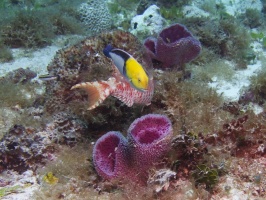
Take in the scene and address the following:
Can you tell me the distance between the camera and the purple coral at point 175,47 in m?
5.08

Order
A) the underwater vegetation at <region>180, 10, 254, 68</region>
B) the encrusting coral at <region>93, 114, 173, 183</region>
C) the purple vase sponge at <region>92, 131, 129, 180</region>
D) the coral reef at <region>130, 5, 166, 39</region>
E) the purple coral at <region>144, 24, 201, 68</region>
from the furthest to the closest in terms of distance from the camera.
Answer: the coral reef at <region>130, 5, 166, 39</region> → the underwater vegetation at <region>180, 10, 254, 68</region> → the purple coral at <region>144, 24, 201, 68</region> → the purple vase sponge at <region>92, 131, 129, 180</region> → the encrusting coral at <region>93, 114, 173, 183</region>

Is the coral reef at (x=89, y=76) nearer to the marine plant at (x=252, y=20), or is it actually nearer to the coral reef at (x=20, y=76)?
the coral reef at (x=20, y=76)

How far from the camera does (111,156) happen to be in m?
3.16

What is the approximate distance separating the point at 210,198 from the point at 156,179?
59 centimetres

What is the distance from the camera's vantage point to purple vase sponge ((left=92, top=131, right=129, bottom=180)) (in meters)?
2.97

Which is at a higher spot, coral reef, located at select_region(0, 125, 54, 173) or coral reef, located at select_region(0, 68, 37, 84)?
coral reef, located at select_region(0, 125, 54, 173)

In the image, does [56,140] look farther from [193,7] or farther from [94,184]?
[193,7]

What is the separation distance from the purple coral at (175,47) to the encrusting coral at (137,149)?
248 centimetres

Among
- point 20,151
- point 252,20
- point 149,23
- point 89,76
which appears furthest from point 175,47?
point 252,20

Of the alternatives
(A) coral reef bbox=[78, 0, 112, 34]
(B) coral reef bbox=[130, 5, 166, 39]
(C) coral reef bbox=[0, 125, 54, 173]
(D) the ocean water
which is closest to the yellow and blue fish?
(D) the ocean water

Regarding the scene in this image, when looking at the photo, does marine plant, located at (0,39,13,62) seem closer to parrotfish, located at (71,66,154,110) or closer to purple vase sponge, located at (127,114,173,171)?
parrotfish, located at (71,66,154,110)

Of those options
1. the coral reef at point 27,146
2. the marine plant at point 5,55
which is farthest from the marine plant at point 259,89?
the marine plant at point 5,55

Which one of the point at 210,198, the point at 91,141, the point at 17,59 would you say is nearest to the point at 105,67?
the point at 91,141

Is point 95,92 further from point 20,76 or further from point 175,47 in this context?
point 20,76
